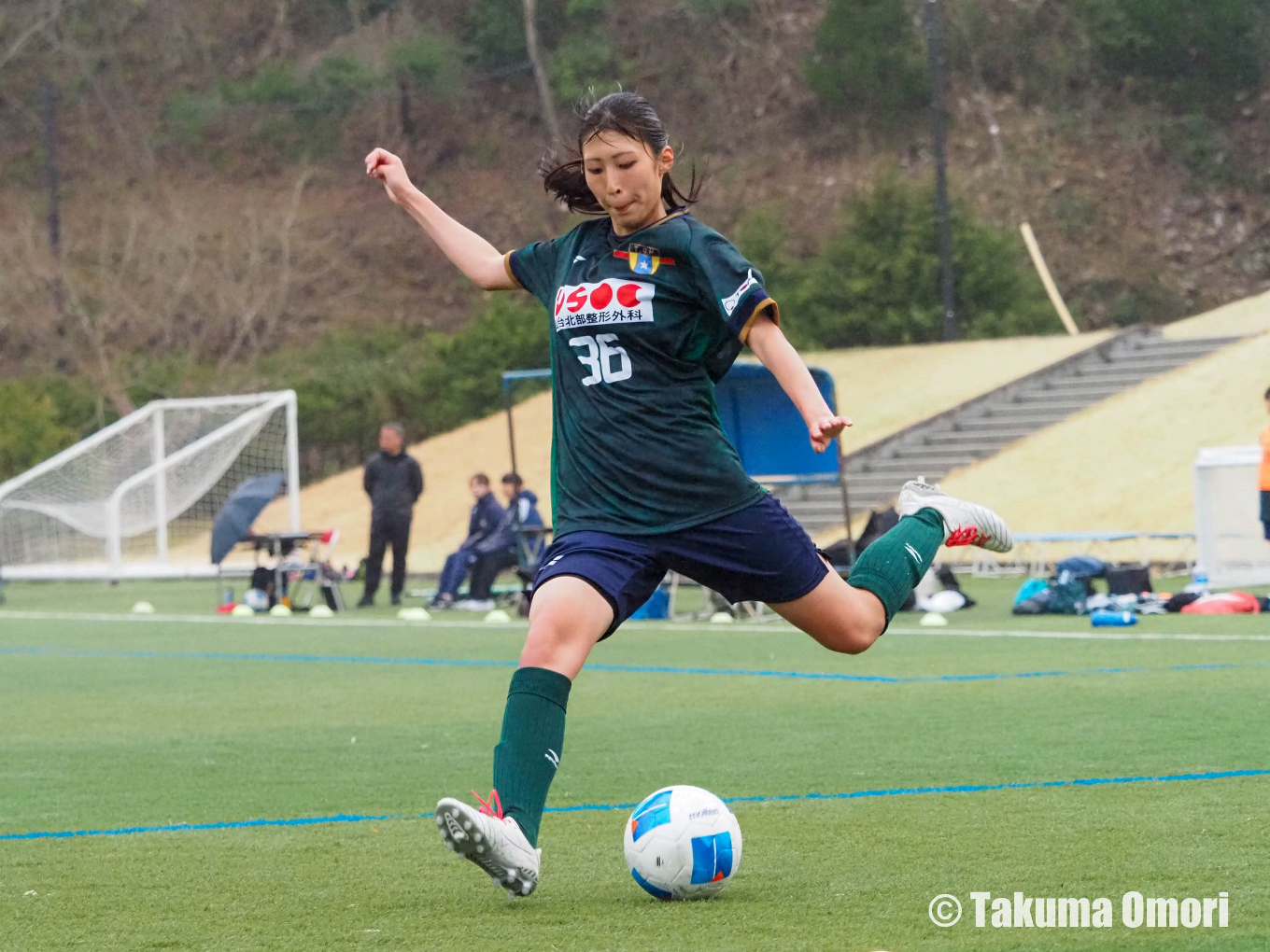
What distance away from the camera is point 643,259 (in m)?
4.75

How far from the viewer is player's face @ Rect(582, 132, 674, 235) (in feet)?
15.6

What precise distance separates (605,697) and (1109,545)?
14.2m

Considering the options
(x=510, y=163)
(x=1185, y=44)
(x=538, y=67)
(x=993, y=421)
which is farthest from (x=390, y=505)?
(x=538, y=67)

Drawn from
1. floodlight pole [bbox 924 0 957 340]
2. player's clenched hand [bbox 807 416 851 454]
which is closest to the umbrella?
player's clenched hand [bbox 807 416 851 454]

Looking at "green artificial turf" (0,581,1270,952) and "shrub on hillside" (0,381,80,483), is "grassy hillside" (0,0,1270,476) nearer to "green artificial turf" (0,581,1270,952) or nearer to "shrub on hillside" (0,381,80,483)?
"shrub on hillside" (0,381,80,483)

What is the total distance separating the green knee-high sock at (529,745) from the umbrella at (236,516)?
1550cm

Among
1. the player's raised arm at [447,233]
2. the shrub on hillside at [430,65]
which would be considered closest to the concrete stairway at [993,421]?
the player's raised arm at [447,233]

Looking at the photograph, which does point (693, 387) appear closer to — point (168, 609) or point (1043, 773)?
point (1043, 773)

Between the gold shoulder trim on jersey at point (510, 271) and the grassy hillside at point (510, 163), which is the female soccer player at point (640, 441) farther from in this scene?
the grassy hillside at point (510, 163)

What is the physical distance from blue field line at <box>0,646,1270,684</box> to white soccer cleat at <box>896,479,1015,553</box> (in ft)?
14.3

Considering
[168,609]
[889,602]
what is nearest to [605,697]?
[889,602]

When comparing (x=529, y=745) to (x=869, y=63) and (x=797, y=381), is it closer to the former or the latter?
(x=797, y=381)

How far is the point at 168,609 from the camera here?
20953 millimetres

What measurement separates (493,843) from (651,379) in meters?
1.18
